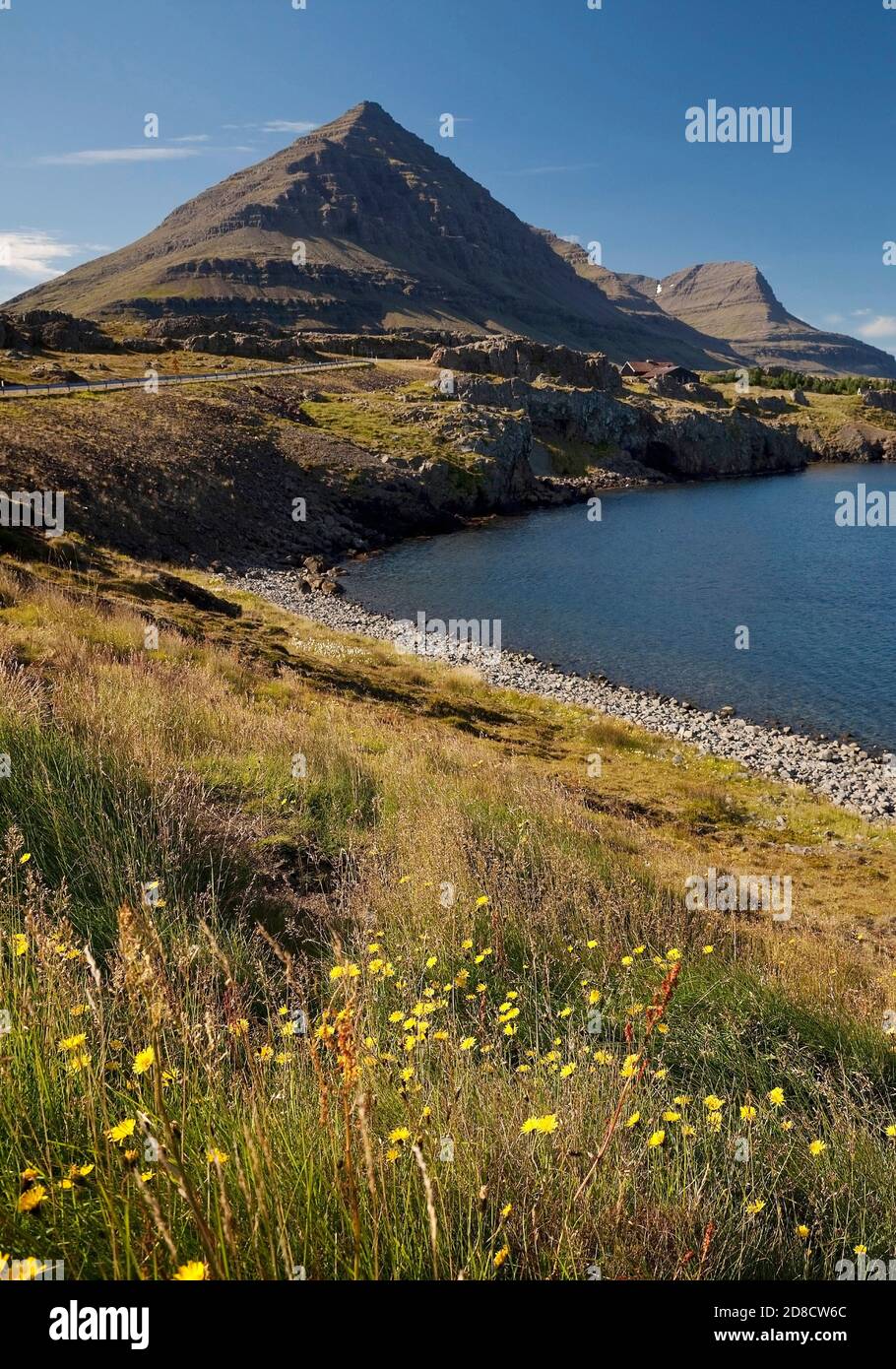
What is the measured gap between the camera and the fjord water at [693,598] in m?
32.1

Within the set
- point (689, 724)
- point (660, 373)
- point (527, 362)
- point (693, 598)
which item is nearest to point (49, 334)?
point (527, 362)

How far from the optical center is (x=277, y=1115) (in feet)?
10.6

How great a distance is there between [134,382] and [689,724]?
64500mm

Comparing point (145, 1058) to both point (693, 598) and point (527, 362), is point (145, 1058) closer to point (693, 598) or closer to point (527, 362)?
point (693, 598)

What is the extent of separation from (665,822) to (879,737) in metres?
12.9

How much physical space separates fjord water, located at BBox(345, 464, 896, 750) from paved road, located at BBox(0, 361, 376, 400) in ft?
98.5

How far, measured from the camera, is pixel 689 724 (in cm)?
2802

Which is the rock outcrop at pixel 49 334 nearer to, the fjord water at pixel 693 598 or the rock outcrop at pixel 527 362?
the rock outcrop at pixel 527 362

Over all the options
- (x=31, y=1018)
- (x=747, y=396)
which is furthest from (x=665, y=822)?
(x=747, y=396)

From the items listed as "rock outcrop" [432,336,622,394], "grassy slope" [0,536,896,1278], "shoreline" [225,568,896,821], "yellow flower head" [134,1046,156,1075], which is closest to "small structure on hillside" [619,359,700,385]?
"rock outcrop" [432,336,622,394]

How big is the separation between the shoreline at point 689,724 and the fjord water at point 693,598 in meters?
1.45

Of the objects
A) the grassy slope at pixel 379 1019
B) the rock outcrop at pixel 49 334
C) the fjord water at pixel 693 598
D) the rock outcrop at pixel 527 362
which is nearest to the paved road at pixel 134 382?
the rock outcrop at pixel 527 362
